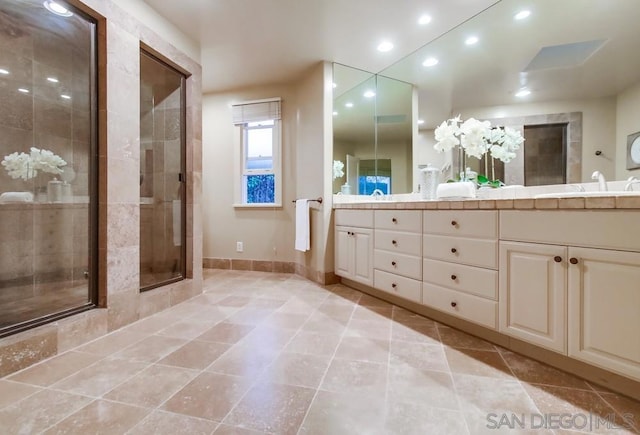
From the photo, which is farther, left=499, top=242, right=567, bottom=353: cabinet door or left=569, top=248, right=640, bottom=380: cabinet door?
left=499, top=242, right=567, bottom=353: cabinet door

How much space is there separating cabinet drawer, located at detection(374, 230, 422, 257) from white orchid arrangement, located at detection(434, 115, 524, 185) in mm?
773

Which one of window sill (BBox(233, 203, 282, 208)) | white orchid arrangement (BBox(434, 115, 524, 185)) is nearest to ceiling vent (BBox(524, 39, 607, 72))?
white orchid arrangement (BBox(434, 115, 524, 185))

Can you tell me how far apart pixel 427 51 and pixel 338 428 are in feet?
9.74

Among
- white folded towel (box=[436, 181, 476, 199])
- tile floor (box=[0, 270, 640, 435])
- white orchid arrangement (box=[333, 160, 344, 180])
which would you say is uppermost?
white orchid arrangement (box=[333, 160, 344, 180])

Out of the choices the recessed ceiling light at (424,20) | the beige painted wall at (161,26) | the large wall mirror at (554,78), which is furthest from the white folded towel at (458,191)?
the beige painted wall at (161,26)

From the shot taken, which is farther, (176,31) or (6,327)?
(176,31)

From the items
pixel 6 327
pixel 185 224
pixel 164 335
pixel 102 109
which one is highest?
pixel 102 109

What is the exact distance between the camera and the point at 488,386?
119 centimetres

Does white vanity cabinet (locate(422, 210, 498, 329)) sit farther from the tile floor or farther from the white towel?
the white towel

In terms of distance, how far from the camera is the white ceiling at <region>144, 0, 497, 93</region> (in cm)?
208

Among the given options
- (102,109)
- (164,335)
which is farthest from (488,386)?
(102,109)

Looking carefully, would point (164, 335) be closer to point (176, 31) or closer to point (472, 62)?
point (176, 31)

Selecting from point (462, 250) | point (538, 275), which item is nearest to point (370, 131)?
point (462, 250)

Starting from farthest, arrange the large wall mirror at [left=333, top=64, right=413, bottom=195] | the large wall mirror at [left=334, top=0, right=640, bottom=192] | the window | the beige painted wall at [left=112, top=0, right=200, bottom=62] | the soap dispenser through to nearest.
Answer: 1. the window
2. the large wall mirror at [left=333, top=64, right=413, bottom=195]
3. the soap dispenser
4. the beige painted wall at [left=112, top=0, right=200, bottom=62]
5. the large wall mirror at [left=334, top=0, right=640, bottom=192]
